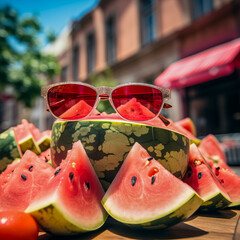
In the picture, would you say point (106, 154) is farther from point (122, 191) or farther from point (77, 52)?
point (77, 52)

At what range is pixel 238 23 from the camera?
865 centimetres

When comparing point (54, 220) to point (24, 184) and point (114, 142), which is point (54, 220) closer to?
point (24, 184)

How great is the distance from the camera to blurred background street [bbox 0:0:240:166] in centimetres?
855

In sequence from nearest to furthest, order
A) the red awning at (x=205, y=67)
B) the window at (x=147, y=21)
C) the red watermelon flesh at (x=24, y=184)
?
the red watermelon flesh at (x=24, y=184) < the red awning at (x=205, y=67) < the window at (x=147, y=21)

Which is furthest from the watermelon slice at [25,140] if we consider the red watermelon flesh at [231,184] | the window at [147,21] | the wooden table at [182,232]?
the window at [147,21]

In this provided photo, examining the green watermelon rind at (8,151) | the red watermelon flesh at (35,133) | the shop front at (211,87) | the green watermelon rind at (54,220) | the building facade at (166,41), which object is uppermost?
the building facade at (166,41)

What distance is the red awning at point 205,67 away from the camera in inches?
271

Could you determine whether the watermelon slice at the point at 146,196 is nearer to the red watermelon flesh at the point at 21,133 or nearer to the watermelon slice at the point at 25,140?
the watermelon slice at the point at 25,140

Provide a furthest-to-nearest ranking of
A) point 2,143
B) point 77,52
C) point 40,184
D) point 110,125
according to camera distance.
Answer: point 77,52 → point 2,143 → point 110,125 → point 40,184

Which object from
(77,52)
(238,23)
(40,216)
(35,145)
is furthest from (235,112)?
(77,52)

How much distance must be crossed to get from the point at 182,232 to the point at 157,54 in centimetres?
1136

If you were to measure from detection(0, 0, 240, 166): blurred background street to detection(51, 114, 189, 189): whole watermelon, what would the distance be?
217 inches

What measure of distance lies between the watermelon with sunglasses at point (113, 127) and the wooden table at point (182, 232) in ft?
1.05

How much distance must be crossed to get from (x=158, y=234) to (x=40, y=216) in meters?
0.55
